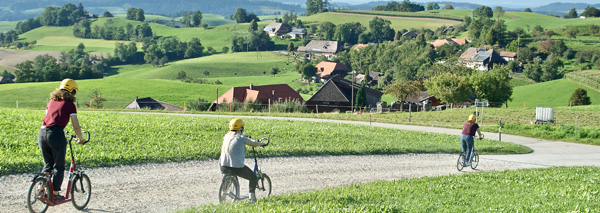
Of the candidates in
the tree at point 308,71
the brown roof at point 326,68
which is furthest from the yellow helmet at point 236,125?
the brown roof at point 326,68

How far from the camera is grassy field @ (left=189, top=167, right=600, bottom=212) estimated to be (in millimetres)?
10266

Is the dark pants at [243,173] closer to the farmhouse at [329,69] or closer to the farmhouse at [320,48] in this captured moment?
the farmhouse at [329,69]

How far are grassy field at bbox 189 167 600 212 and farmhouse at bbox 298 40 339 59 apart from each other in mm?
167243

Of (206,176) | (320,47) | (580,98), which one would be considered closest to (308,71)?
(320,47)

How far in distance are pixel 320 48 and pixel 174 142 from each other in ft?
558

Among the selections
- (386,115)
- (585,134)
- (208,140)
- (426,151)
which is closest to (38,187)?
(208,140)

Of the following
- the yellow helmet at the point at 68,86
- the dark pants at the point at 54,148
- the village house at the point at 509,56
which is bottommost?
the dark pants at the point at 54,148

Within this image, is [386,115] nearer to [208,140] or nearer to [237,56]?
[208,140]

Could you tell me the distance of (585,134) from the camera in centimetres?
3416

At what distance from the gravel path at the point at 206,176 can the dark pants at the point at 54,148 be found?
1053 mm

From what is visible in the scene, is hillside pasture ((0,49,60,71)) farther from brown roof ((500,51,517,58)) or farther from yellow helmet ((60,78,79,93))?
yellow helmet ((60,78,79,93))

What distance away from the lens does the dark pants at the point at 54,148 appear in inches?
388

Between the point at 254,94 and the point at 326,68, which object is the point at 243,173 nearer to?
the point at 254,94

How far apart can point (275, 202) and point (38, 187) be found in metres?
4.50
